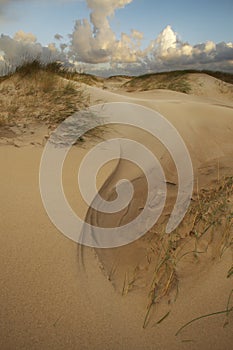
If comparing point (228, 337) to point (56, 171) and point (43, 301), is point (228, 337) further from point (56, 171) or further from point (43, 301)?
point (56, 171)

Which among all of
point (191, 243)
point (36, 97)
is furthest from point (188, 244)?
point (36, 97)

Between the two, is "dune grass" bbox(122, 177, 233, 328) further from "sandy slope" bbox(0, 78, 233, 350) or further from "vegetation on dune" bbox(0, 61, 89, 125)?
Result: "vegetation on dune" bbox(0, 61, 89, 125)

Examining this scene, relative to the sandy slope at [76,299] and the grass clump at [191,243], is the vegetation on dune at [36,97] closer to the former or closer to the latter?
the sandy slope at [76,299]

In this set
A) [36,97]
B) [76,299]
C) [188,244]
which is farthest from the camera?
[36,97]

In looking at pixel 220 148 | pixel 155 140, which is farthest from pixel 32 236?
pixel 220 148

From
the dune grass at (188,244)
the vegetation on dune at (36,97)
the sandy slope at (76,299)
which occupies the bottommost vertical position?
the sandy slope at (76,299)

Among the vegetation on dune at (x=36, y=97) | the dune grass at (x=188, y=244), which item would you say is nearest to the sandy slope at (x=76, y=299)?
the dune grass at (x=188, y=244)

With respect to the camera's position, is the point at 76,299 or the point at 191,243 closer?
the point at 76,299

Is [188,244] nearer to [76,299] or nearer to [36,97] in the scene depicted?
[76,299]

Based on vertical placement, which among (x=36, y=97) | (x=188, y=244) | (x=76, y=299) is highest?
(x=36, y=97)

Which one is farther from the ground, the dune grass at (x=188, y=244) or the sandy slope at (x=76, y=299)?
the dune grass at (x=188, y=244)

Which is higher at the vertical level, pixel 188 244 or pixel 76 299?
pixel 188 244

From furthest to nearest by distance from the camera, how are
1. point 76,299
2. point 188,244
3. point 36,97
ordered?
point 36,97 → point 188,244 → point 76,299

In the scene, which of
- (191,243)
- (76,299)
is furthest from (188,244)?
(76,299)
